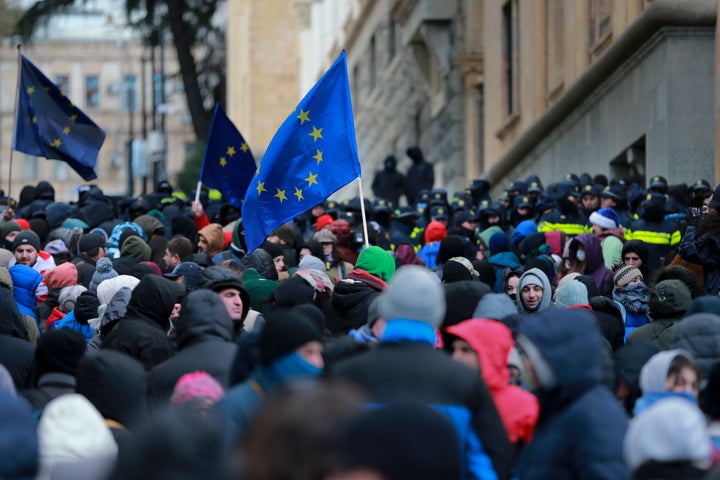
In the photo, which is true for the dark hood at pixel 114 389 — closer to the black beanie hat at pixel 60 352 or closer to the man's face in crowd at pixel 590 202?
the black beanie hat at pixel 60 352

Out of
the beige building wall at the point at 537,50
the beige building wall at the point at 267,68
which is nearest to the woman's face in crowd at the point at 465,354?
the beige building wall at the point at 537,50

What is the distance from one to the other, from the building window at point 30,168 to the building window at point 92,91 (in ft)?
21.7

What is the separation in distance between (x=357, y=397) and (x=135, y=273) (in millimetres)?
7836

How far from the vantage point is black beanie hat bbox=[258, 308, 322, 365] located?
7945 millimetres

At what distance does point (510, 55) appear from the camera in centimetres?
3325

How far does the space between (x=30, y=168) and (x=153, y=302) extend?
93193 mm

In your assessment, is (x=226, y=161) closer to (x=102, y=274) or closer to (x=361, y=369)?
(x=102, y=274)

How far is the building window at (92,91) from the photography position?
108m

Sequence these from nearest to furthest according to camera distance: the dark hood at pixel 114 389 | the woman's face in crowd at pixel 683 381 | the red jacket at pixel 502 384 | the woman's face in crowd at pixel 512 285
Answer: the woman's face in crowd at pixel 683 381, the red jacket at pixel 502 384, the dark hood at pixel 114 389, the woman's face in crowd at pixel 512 285

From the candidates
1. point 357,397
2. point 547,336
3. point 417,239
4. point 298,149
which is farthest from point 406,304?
point 417,239

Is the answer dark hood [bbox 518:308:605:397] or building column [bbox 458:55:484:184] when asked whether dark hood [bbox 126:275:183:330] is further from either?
building column [bbox 458:55:484:184]

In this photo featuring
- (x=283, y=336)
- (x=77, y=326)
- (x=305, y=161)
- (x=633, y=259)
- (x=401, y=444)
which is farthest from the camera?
(x=633, y=259)

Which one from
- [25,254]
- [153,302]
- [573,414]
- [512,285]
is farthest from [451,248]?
[573,414]

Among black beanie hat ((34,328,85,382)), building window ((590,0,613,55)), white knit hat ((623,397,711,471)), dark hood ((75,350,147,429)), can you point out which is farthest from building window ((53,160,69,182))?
white knit hat ((623,397,711,471))
